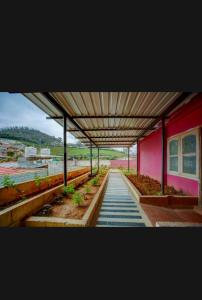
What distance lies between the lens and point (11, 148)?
4.68 meters

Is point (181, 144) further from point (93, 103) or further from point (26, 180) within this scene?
point (26, 180)

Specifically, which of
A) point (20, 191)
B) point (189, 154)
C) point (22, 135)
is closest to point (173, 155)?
point (189, 154)

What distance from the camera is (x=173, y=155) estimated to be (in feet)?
18.8

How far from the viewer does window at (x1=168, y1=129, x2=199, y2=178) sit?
167 inches

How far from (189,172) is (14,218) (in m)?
4.42

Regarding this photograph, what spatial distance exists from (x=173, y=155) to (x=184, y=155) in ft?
2.81

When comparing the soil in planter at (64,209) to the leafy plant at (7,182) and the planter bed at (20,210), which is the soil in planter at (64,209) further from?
the leafy plant at (7,182)

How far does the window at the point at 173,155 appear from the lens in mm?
5496

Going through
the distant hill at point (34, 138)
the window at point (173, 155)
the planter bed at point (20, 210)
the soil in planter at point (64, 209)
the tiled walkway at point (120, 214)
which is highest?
the distant hill at point (34, 138)

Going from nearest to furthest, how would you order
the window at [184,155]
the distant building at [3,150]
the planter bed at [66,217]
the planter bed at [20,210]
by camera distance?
the planter bed at [20,210] → the planter bed at [66,217] → the distant building at [3,150] → the window at [184,155]

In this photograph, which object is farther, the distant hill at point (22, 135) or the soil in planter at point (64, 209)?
the distant hill at point (22, 135)

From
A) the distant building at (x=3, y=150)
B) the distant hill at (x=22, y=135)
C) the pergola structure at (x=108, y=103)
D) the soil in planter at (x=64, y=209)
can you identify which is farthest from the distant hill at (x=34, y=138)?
the soil in planter at (x=64, y=209)

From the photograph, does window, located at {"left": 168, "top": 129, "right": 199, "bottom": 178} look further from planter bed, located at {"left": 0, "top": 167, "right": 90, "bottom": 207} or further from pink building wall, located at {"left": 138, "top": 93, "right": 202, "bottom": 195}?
planter bed, located at {"left": 0, "top": 167, "right": 90, "bottom": 207}

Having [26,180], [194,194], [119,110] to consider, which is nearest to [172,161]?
[194,194]
